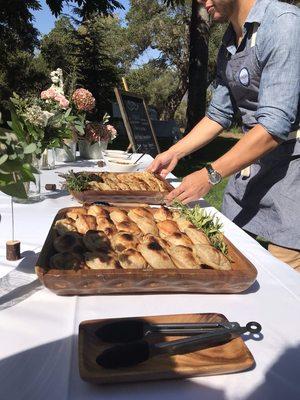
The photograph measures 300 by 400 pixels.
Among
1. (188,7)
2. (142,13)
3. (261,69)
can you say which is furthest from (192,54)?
(142,13)

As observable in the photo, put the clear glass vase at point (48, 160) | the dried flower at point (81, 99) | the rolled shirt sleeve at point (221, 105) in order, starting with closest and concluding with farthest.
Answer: the rolled shirt sleeve at point (221, 105) < the clear glass vase at point (48, 160) < the dried flower at point (81, 99)

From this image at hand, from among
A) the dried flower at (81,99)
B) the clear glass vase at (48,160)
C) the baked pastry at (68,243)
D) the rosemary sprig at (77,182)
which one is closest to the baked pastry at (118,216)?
the baked pastry at (68,243)

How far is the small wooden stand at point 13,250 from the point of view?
111 centimetres

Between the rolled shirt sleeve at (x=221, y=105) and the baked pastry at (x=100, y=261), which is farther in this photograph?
the rolled shirt sleeve at (x=221, y=105)

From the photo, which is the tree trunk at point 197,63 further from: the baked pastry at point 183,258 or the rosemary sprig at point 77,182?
the baked pastry at point 183,258

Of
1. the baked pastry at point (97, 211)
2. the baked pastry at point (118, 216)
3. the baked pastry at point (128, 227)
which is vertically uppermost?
the baked pastry at point (97, 211)

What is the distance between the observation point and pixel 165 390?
2.10 feet

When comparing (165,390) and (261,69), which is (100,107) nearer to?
(261,69)

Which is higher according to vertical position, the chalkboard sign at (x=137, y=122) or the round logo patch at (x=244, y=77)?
the round logo patch at (x=244, y=77)

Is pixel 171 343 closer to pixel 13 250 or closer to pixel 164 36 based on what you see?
pixel 13 250

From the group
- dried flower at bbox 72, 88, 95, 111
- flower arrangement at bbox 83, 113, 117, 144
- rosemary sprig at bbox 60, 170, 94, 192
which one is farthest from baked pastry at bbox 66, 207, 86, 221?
flower arrangement at bbox 83, 113, 117, 144

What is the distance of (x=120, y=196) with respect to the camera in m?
1.70

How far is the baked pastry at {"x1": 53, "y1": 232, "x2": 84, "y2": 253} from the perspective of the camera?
3.27 feet

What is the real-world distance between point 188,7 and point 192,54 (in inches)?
506
